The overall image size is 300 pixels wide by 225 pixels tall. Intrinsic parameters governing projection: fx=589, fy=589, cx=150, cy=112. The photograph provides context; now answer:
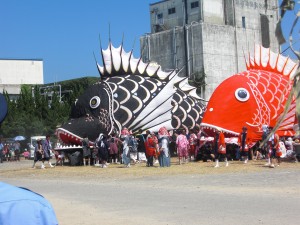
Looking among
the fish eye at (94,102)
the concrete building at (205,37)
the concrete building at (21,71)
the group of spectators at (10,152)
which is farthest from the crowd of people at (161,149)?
the concrete building at (21,71)

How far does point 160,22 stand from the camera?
71.8 metres

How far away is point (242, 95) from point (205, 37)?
42909 millimetres

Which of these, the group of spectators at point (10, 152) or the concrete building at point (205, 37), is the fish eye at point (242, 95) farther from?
the concrete building at point (205, 37)

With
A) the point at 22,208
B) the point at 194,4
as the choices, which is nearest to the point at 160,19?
the point at 194,4

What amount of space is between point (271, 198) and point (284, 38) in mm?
10050

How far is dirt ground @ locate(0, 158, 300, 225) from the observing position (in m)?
9.46

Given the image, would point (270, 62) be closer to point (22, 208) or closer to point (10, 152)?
point (10, 152)

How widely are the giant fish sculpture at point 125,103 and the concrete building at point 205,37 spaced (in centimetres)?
3610

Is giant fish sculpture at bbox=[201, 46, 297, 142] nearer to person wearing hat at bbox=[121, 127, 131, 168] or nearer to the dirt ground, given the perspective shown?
person wearing hat at bbox=[121, 127, 131, 168]

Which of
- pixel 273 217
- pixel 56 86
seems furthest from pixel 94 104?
pixel 56 86

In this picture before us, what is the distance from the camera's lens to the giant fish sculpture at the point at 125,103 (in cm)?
2559

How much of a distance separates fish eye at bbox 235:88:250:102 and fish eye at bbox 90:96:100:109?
20.2 ft

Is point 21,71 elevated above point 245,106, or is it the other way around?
point 21,71

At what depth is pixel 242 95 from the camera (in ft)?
77.9
